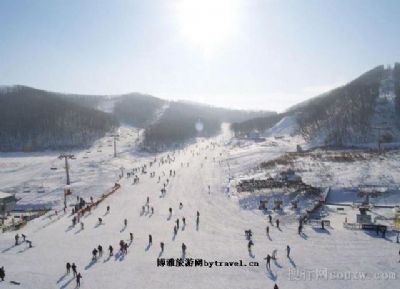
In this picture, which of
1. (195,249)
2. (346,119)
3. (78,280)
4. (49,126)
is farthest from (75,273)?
(49,126)

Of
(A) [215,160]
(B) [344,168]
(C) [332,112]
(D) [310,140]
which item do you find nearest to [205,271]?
(B) [344,168]

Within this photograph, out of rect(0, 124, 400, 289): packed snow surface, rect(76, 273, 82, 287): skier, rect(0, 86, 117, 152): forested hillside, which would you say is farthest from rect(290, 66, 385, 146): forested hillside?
rect(0, 86, 117, 152): forested hillside

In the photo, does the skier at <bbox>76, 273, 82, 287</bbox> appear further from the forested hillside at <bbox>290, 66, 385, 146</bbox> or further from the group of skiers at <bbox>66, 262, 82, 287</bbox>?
the forested hillside at <bbox>290, 66, 385, 146</bbox>

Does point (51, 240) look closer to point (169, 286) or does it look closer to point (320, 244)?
point (169, 286)

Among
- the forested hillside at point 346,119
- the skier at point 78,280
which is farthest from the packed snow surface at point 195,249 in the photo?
the forested hillside at point 346,119

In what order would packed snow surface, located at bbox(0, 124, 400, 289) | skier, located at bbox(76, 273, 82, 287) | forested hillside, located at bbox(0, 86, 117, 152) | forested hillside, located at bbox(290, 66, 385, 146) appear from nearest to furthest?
skier, located at bbox(76, 273, 82, 287) < packed snow surface, located at bbox(0, 124, 400, 289) < forested hillside, located at bbox(290, 66, 385, 146) < forested hillside, located at bbox(0, 86, 117, 152)

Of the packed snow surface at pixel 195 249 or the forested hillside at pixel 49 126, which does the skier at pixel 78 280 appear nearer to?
the packed snow surface at pixel 195 249

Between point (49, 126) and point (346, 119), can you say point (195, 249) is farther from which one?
point (49, 126)

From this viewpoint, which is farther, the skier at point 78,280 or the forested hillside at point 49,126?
the forested hillside at point 49,126
